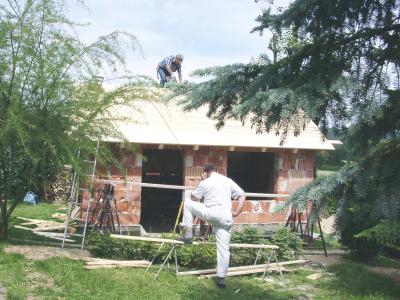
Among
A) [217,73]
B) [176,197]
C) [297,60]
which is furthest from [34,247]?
[176,197]

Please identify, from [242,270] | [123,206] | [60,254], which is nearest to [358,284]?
A: [242,270]

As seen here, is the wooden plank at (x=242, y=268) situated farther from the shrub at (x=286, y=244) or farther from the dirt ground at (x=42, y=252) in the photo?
the dirt ground at (x=42, y=252)

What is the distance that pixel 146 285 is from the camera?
24.4ft

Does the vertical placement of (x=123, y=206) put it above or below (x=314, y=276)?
above

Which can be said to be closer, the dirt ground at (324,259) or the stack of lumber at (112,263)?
the stack of lumber at (112,263)

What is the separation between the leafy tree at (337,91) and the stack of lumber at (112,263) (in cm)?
438

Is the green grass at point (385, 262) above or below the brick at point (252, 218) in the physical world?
below

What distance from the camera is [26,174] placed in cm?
903

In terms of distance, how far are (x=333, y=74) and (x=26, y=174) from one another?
22.6ft

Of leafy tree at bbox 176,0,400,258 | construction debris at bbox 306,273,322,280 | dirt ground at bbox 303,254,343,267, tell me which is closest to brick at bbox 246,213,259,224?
dirt ground at bbox 303,254,343,267

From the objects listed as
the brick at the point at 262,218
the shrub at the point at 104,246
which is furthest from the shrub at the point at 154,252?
the brick at the point at 262,218

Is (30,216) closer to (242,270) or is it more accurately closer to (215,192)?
(242,270)

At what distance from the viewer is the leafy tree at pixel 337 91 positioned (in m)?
3.43

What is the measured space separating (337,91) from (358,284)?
638 centimetres
